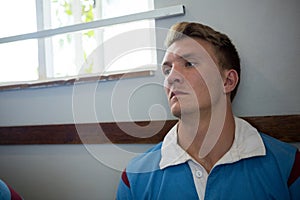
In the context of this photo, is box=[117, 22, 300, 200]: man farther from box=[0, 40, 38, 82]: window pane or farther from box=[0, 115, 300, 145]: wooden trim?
box=[0, 40, 38, 82]: window pane

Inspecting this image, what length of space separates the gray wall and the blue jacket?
10.0 inches

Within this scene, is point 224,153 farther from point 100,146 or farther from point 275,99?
point 100,146

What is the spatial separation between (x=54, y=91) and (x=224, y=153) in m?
0.91

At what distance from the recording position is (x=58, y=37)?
1434 mm

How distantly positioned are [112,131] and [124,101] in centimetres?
15

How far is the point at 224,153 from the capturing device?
32.3 inches

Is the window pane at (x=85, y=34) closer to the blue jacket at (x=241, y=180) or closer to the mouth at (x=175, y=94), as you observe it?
the mouth at (x=175, y=94)

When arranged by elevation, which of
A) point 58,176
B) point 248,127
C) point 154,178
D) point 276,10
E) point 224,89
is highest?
point 276,10

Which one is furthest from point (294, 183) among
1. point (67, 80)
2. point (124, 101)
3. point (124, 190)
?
point (67, 80)

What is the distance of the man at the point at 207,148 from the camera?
0.75 meters

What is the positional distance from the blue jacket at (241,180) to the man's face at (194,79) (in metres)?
0.18

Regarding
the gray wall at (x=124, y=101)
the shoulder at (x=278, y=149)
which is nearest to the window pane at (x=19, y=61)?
the gray wall at (x=124, y=101)

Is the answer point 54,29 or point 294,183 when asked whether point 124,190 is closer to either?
point 294,183

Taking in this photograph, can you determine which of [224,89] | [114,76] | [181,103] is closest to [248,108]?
[224,89]
